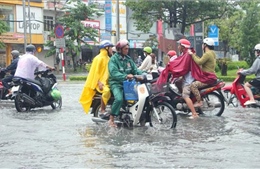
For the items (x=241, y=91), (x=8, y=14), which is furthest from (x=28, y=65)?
(x=8, y=14)

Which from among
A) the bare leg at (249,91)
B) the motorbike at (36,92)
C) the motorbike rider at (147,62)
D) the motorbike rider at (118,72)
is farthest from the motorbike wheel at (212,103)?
the motorbike at (36,92)

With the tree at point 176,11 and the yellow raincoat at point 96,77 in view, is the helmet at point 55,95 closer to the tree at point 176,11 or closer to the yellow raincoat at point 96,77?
the yellow raincoat at point 96,77

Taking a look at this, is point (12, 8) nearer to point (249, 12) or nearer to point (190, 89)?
point (249, 12)

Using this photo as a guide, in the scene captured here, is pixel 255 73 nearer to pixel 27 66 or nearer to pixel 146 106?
pixel 146 106

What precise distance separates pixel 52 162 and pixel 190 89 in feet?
15.5

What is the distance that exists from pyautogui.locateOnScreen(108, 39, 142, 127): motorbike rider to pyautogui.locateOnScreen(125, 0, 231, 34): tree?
25.9 m

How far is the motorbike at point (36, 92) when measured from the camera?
460 inches

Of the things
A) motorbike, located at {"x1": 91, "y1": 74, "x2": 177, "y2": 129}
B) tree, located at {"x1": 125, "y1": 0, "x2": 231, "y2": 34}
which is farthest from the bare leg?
tree, located at {"x1": 125, "y1": 0, "x2": 231, "y2": 34}

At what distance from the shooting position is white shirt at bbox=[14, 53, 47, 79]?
11766mm

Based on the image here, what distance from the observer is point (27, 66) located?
38.7ft

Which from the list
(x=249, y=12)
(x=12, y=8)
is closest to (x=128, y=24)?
(x=12, y=8)

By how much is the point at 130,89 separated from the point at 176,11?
1084 inches

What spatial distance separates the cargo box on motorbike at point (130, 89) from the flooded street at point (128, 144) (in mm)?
607

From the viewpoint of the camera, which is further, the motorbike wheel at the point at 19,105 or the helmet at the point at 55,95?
the helmet at the point at 55,95
